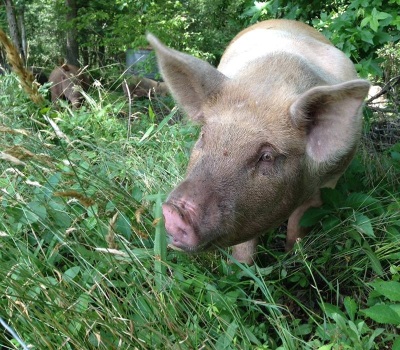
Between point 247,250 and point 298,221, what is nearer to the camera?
point 247,250

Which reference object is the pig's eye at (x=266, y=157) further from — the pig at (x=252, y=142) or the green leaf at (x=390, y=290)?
the green leaf at (x=390, y=290)

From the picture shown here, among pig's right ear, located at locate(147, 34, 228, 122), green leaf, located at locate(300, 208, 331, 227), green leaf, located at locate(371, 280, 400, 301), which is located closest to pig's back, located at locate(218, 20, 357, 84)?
pig's right ear, located at locate(147, 34, 228, 122)

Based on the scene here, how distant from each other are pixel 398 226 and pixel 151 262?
169 centimetres

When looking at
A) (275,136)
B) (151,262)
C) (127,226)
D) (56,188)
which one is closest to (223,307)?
(151,262)

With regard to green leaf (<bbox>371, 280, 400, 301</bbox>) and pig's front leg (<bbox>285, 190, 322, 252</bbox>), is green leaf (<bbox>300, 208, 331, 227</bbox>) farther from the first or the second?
green leaf (<bbox>371, 280, 400, 301</bbox>)

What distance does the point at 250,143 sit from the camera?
8.88 ft

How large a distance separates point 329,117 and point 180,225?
107 centimetres

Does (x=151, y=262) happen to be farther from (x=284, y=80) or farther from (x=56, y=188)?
(x=284, y=80)

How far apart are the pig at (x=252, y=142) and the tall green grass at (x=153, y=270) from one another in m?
0.19

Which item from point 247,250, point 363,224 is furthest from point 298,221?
point 363,224

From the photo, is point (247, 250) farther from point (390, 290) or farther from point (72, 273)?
point (72, 273)

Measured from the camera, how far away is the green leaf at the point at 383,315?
2.16m

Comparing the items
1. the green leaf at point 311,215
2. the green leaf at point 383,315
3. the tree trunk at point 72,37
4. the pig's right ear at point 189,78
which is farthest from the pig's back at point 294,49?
the tree trunk at point 72,37

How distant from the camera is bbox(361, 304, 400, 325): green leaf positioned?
2.16 metres
